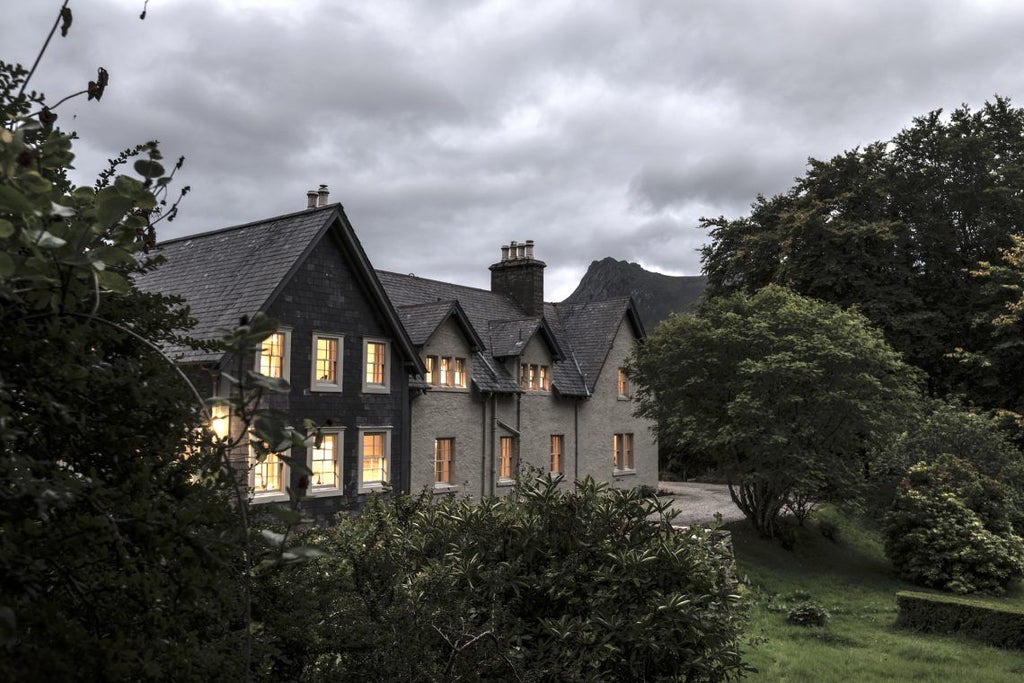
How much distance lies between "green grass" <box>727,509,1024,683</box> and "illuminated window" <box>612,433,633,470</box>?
10.9 m

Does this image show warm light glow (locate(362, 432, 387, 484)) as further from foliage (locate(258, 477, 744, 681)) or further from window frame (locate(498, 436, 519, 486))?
foliage (locate(258, 477, 744, 681))

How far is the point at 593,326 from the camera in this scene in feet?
124

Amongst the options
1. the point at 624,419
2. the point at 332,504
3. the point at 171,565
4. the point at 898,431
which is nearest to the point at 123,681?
the point at 171,565

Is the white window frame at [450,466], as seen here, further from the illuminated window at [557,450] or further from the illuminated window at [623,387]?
the illuminated window at [623,387]

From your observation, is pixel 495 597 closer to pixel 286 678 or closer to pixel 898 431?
pixel 286 678

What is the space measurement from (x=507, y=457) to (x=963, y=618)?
17.6m

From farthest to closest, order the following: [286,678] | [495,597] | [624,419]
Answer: [624,419] → [495,597] → [286,678]

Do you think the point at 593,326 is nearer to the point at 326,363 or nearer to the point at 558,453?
the point at 558,453

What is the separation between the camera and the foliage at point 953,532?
69.2 ft

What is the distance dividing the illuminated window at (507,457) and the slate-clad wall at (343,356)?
638 cm

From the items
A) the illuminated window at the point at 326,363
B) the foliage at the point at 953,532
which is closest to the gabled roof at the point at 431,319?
the illuminated window at the point at 326,363

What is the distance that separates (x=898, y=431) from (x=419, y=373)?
16205 millimetres

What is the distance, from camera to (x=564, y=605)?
7.41 metres

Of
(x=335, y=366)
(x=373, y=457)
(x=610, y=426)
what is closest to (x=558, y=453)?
(x=610, y=426)
